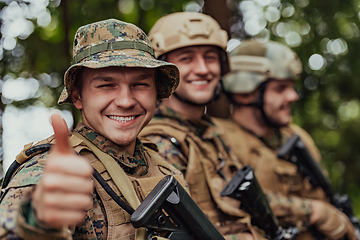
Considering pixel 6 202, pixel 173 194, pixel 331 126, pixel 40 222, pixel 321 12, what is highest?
pixel 321 12

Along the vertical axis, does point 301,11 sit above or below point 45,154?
above

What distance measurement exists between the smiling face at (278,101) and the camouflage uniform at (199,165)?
4.28 feet

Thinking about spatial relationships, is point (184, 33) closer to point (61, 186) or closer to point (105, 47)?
point (105, 47)

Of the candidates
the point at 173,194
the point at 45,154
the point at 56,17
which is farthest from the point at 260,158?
the point at 56,17

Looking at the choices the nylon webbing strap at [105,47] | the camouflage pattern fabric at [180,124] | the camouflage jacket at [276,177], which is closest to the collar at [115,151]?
the nylon webbing strap at [105,47]

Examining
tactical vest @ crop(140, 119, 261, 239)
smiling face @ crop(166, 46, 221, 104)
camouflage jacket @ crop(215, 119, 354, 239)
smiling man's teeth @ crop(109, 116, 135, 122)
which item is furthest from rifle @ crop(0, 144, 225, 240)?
camouflage jacket @ crop(215, 119, 354, 239)

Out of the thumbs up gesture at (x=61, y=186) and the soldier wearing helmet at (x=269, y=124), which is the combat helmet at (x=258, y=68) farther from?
the thumbs up gesture at (x=61, y=186)

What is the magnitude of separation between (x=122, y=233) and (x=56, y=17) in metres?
4.34

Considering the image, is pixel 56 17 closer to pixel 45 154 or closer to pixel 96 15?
pixel 96 15

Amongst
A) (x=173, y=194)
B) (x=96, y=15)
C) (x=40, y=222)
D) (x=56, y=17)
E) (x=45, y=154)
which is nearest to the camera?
(x=40, y=222)

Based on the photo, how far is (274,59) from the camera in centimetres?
440

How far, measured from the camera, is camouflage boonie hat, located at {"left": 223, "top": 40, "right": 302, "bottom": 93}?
14.1 feet

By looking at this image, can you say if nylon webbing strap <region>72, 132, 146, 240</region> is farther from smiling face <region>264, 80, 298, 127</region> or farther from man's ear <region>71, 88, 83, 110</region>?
smiling face <region>264, 80, 298, 127</region>

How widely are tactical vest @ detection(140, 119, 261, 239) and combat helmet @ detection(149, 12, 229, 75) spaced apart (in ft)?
2.40
